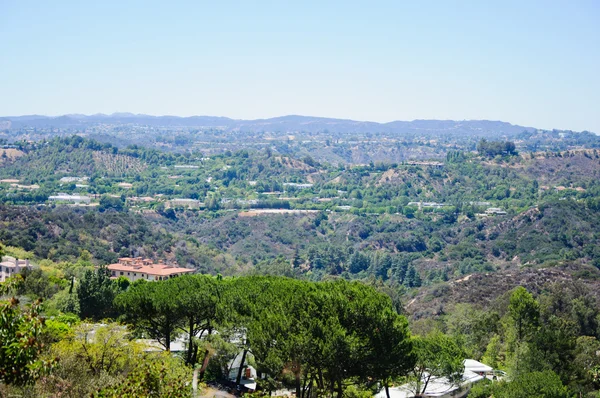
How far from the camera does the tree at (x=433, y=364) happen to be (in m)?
28.7

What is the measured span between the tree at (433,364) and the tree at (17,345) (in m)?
19.0

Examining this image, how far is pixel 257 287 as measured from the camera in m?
30.5

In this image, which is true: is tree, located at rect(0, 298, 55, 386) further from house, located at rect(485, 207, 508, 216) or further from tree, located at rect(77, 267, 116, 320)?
house, located at rect(485, 207, 508, 216)

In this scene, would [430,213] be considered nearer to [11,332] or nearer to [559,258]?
[559,258]

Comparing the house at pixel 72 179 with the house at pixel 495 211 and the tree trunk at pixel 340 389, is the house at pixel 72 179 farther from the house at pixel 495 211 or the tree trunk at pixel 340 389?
the tree trunk at pixel 340 389

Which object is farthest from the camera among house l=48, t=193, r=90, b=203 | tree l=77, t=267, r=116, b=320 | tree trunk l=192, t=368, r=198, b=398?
house l=48, t=193, r=90, b=203

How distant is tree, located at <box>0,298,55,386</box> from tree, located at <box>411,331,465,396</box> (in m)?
19.0

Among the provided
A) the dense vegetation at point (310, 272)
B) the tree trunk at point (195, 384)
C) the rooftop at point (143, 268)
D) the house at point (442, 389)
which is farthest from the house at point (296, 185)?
the tree trunk at point (195, 384)

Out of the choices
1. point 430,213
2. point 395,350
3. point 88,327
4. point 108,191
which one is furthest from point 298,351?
point 108,191

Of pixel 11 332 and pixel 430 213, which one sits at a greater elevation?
pixel 11 332

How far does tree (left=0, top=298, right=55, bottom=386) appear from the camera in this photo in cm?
1072

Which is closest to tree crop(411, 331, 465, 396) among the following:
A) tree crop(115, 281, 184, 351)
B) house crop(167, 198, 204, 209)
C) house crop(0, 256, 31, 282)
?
tree crop(115, 281, 184, 351)

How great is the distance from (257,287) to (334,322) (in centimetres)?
820

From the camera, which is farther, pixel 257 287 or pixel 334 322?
pixel 257 287
